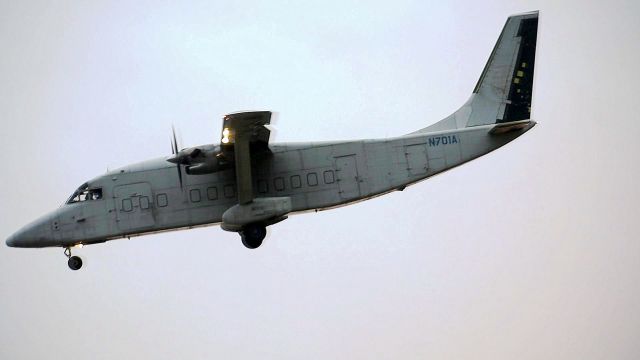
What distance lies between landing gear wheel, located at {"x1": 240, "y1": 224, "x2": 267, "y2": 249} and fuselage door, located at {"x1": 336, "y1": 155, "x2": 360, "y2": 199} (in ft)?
9.36

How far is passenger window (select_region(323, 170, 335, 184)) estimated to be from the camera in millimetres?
30078

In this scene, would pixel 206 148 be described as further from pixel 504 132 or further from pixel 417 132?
pixel 504 132

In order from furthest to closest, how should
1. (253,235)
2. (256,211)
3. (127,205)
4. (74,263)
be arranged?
(74,263) → (127,205) → (253,235) → (256,211)

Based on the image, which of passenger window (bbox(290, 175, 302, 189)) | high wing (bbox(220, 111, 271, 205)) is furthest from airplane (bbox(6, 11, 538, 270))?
high wing (bbox(220, 111, 271, 205))

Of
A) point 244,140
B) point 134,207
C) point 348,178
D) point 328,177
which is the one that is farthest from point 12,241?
point 348,178

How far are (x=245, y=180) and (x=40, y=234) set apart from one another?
7.73 metres

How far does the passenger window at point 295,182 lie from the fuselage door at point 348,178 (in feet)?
4.20

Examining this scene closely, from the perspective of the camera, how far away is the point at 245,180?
28844 mm

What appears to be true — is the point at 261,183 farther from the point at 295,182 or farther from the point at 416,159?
the point at 416,159

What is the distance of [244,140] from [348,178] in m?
3.85

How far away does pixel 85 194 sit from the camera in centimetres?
3120

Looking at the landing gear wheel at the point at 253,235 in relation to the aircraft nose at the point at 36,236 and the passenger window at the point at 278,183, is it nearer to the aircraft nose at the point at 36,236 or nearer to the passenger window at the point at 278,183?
the passenger window at the point at 278,183

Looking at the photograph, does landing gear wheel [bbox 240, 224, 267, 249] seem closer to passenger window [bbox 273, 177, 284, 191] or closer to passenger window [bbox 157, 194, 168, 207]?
passenger window [bbox 273, 177, 284, 191]

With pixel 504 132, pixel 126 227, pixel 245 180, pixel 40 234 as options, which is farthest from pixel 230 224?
pixel 504 132
